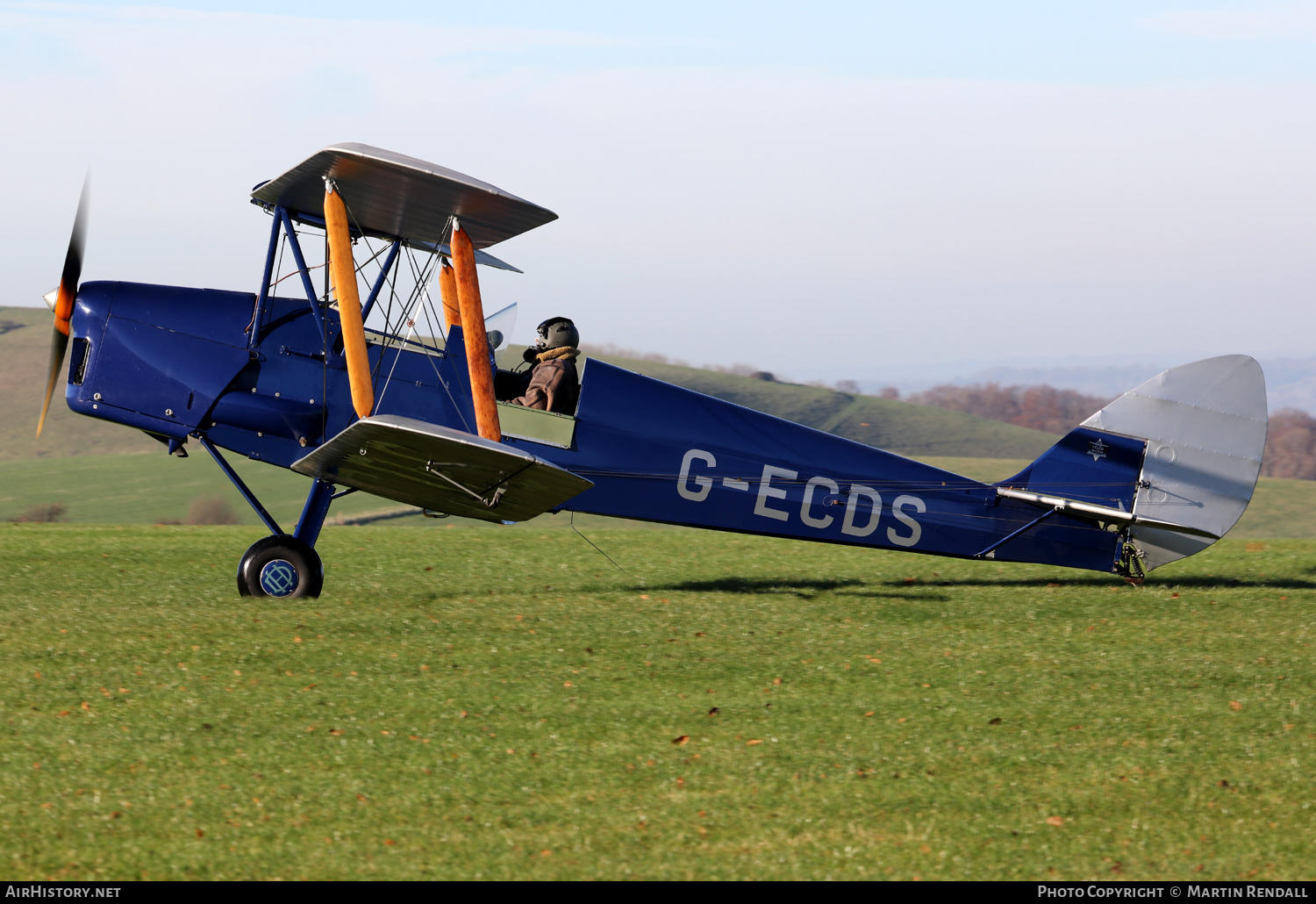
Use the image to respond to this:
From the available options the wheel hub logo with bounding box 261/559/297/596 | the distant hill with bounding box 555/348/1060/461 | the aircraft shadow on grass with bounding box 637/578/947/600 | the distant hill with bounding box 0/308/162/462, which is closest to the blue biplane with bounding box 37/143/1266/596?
the wheel hub logo with bounding box 261/559/297/596

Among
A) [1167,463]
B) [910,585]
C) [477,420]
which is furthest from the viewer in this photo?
[910,585]

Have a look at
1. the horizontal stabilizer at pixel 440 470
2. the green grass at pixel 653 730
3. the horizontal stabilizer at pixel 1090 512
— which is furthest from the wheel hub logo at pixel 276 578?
the horizontal stabilizer at pixel 1090 512

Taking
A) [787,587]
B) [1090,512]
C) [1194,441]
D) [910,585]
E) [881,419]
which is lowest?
[787,587]

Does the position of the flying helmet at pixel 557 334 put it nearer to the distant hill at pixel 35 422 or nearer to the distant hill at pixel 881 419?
the distant hill at pixel 881 419

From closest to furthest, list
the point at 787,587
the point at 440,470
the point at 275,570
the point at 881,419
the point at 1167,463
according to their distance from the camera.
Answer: the point at 440,470, the point at 275,570, the point at 1167,463, the point at 787,587, the point at 881,419

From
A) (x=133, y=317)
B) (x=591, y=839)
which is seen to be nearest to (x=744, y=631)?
(x=591, y=839)

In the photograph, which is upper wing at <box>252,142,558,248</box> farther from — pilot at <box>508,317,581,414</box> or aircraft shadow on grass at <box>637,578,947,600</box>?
aircraft shadow on grass at <box>637,578,947,600</box>

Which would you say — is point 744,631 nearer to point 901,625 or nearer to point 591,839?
point 901,625

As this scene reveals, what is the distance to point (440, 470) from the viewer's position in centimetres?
697

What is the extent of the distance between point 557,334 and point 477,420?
1.26 meters

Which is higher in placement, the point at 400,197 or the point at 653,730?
the point at 400,197

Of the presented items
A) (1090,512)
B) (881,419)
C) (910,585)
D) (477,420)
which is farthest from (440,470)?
(881,419)

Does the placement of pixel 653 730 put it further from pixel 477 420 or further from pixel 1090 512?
pixel 1090 512

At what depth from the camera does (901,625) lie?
7.22 metres
